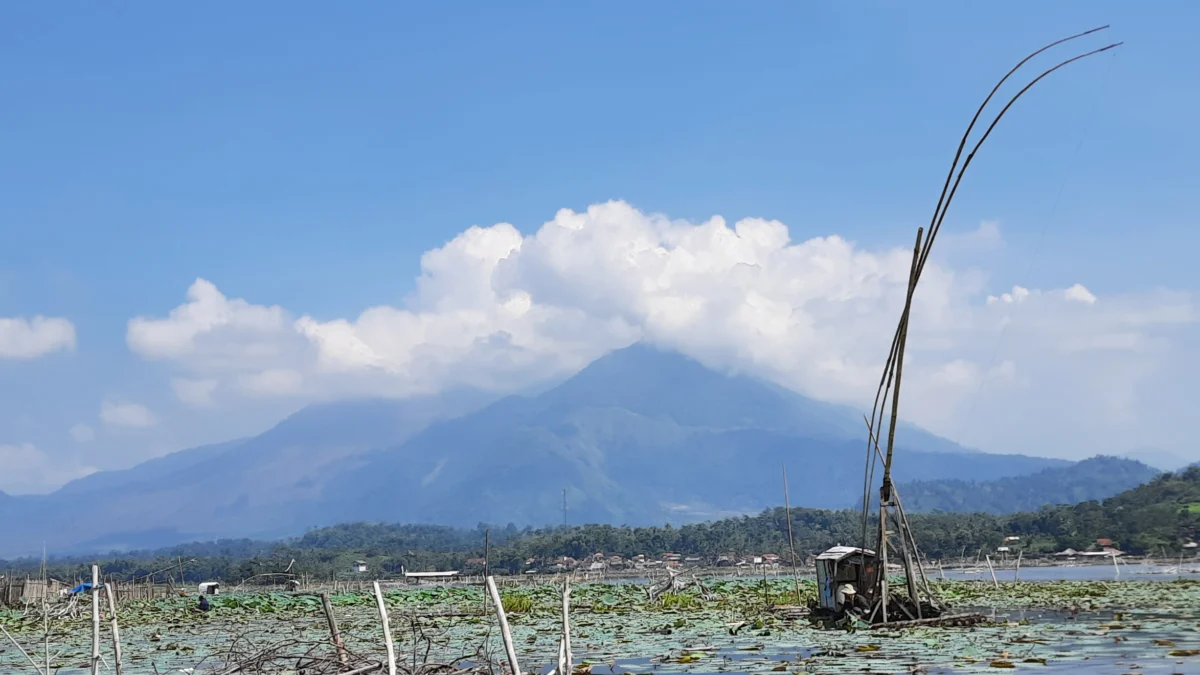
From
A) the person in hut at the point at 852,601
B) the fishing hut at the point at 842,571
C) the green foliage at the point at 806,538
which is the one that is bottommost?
the person in hut at the point at 852,601

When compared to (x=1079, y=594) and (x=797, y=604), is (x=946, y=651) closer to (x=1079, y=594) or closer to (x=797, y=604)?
(x=797, y=604)

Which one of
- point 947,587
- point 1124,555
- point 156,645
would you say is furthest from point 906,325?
point 1124,555

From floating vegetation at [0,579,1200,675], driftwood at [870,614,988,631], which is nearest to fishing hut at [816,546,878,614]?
floating vegetation at [0,579,1200,675]

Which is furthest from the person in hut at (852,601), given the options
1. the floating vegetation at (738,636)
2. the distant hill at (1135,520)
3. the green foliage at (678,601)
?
the distant hill at (1135,520)

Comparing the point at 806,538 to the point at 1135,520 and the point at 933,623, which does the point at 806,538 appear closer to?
the point at 1135,520

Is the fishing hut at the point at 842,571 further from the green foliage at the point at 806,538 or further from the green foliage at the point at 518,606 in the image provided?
the green foliage at the point at 806,538

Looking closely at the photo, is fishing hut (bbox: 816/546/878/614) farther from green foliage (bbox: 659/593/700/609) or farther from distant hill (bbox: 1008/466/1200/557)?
distant hill (bbox: 1008/466/1200/557)

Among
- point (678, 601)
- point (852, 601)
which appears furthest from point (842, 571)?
point (678, 601)

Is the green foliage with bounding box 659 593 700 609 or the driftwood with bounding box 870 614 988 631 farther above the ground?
the driftwood with bounding box 870 614 988 631

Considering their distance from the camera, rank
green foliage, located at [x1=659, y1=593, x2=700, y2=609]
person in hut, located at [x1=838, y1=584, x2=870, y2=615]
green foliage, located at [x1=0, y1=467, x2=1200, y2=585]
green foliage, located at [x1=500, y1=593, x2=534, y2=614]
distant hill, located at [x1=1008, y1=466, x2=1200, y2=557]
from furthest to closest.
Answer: green foliage, located at [x1=0, y1=467, x2=1200, y2=585], distant hill, located at [x1=1008, y1=466, x2=1200, y2=557], green foliage, located at [x1=659, y1=593, x2=700, y2=609], green foliage, located at [x1=500, y1=593, x2=534, y2=614], person in hut, located at [x1=838, y1=584, x2=870, y2=615]

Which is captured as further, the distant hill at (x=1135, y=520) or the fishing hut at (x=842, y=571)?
the distant hill at (x=1135, y=520)

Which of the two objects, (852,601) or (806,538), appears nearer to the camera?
(852,601)

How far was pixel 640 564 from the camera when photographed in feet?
307

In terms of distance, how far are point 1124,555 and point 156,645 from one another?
6426 centimetres
